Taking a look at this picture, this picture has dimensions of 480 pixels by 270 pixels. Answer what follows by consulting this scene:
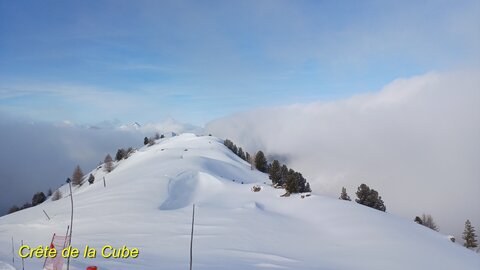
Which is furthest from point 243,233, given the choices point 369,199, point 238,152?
point 238,152

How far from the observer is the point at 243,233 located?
3478 centimetres

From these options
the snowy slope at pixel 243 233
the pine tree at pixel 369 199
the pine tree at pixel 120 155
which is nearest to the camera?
the snowy slope at pixel 243 233

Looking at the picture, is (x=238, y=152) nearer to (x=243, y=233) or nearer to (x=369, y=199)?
(x=369, y=199)

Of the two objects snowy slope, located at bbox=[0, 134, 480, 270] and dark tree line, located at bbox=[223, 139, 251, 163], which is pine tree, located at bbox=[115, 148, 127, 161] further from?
snowy slope, located at bbox=[0, 134, 480, 270]

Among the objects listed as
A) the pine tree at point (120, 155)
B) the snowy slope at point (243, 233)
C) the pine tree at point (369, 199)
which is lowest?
the snowy slope at point (243, 233)

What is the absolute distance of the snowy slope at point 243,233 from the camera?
1013 inches

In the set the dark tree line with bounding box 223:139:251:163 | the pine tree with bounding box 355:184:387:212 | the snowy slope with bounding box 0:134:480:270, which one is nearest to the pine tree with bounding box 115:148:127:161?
the dark tree line with bounding box 223:139:251:163

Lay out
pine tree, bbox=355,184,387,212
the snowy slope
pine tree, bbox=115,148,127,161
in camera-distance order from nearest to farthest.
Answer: the snowy slope, pine tree, bbox=355,184,387,212, pine tree, bbox=115,148,127,161

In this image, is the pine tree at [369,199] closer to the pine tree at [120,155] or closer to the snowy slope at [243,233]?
the snowy slope at [243,233]

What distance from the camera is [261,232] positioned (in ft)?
119

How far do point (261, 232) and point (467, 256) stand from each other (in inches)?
780

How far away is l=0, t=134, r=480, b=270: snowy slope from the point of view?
25.7 metres

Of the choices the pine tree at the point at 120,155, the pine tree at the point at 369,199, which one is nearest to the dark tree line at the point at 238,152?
the pine tree at the point at 120,155

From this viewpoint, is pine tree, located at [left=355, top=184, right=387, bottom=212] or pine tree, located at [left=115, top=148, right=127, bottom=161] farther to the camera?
pine tree, located at [left=115, top=148, right=127, bottom=161]
